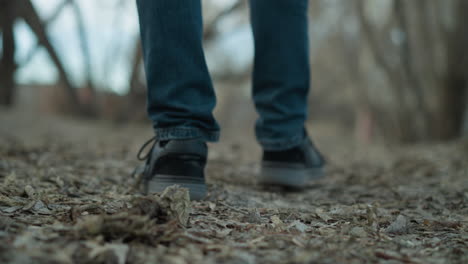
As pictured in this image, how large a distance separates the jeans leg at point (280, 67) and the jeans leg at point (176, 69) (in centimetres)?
31

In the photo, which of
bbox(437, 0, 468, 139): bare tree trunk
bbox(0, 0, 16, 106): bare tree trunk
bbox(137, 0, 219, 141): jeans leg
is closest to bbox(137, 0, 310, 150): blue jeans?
bbox(137, 0, 219, 141): jeans leg

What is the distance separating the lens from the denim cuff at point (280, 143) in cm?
130

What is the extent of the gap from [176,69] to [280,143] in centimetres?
45

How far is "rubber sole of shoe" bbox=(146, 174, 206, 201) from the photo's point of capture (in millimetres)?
1019

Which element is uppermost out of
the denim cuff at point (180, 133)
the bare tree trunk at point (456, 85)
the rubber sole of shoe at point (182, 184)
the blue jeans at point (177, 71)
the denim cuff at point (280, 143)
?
the bare tree trunk at point (456, 85)

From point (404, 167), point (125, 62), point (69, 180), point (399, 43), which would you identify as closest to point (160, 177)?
point (69, 180)

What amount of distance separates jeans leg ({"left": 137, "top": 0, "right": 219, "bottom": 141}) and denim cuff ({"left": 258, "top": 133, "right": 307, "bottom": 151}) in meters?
0.33

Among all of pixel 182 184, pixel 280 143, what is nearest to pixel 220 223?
pixel 182 184

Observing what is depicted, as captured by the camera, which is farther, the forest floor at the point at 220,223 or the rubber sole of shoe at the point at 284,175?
the rubber sole of shoe at the point at 284,175

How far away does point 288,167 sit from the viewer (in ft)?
4.33

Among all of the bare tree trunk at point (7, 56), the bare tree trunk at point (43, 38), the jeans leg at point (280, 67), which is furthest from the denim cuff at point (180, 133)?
the bare tree trunk at point (7, 56)

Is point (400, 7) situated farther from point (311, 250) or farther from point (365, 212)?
point (311, 250)

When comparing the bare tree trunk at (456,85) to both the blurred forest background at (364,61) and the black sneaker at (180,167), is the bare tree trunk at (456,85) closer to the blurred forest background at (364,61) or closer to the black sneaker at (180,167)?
the blurred forest background at (364,61)

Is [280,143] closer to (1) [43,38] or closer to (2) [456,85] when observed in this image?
(1) [43,38]
